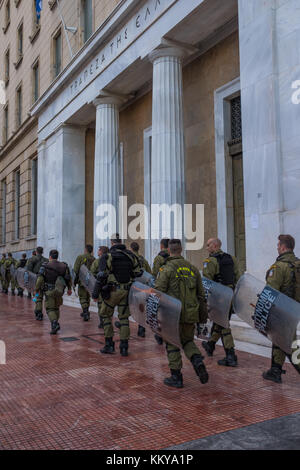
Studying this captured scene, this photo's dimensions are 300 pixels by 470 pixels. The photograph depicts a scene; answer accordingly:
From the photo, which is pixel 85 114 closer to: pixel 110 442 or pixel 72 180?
pixel 72 180

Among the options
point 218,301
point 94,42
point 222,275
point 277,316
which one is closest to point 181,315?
point 218,301

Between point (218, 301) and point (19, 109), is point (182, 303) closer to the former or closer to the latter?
point (218, 301)

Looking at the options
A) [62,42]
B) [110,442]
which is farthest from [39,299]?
[62,42]

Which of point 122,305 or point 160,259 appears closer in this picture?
point 122,305

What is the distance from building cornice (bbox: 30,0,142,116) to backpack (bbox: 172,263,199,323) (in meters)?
8.96

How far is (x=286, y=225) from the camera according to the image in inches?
272

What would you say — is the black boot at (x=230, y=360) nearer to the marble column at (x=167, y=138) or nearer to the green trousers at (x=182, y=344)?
the green trousers at (x=182, y=344)

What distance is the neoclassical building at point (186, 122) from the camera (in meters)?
7.16

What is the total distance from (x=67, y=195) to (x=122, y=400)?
1341 cm

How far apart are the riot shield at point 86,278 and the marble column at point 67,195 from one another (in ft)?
23.8

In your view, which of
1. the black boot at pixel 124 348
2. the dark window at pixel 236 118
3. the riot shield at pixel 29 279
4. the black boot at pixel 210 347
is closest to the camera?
the black boot at pixel 210 347

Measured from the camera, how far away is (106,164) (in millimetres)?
13633

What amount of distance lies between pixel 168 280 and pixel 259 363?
205 centimetres

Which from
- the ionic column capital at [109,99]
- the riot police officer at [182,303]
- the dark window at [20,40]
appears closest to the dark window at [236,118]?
the ionic column capital at [109,99]
